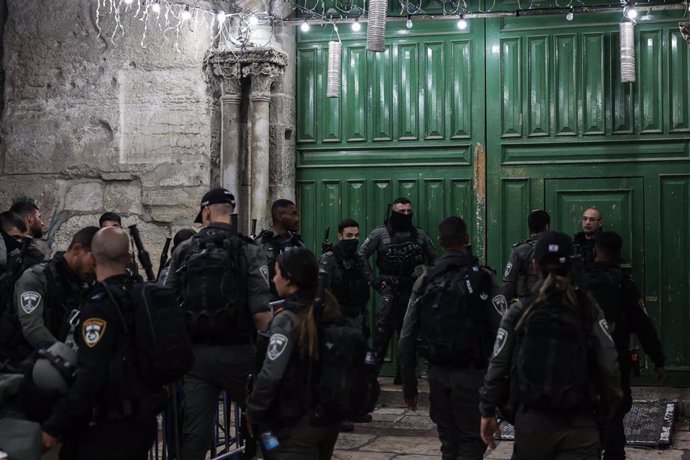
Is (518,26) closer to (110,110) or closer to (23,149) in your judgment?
(110,110)

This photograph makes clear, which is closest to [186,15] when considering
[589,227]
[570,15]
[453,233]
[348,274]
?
[348,274]

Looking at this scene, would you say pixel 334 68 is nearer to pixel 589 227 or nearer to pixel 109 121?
pixel 109 121

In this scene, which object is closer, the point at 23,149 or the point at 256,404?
the point at 256,404

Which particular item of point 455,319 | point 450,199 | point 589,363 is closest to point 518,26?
point 450,199

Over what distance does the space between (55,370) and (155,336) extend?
0.46 m

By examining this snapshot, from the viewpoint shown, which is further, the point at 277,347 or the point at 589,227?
the point at 589,227

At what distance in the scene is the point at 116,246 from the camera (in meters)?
4.78

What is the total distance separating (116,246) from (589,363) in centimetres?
228

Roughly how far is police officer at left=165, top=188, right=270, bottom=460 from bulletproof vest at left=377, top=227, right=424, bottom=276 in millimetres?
3530

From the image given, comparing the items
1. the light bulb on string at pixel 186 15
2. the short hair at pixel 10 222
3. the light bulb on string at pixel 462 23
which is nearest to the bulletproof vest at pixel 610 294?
the light bulb on string at pixel 462 23

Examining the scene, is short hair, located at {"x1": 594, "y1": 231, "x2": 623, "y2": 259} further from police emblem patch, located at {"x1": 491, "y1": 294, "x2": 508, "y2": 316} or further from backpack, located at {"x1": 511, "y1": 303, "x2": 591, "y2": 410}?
backpack, located at {"x1": 511, "y1": 303, "x2": 591, "y2": 410}

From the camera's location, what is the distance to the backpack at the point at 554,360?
4.58 meters

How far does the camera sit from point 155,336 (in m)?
4.61

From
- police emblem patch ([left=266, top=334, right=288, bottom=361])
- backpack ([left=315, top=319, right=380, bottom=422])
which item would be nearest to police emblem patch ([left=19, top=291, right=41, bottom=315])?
police emblem patch ([left=266, top=334, right=288, bottom=361])
